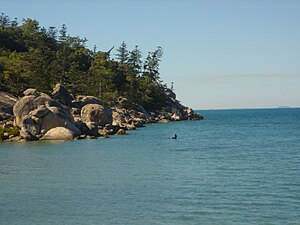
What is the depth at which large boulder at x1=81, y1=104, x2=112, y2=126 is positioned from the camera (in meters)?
68.5

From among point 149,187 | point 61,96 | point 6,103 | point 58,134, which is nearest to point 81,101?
point 61,96

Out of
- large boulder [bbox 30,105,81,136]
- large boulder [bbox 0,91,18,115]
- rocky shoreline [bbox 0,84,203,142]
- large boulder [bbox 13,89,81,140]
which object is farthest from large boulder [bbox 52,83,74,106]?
large boulder [bbox 30,105,81,136]

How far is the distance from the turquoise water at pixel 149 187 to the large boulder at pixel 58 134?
35.8ft

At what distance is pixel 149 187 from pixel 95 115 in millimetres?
44369

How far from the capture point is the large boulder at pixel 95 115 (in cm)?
6850

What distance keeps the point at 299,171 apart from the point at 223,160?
792 cm

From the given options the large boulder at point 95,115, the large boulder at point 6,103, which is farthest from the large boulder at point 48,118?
the large boulder at point 95,115

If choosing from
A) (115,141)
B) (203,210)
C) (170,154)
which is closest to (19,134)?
(115,141)

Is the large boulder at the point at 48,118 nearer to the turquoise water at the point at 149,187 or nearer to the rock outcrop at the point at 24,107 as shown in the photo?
the rock outcrop at the point at 24,107

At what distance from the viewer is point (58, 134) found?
2188 inches

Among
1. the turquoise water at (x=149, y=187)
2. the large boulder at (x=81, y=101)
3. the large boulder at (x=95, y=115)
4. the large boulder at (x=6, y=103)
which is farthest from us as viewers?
the large boulder at (x=81, y=101)

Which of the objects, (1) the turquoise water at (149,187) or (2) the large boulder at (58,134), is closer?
(1) the turquoise water at (149,187)

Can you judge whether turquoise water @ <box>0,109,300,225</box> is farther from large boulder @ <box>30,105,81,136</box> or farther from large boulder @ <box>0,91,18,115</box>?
large boulder @ <box>0,91,18,115</box>

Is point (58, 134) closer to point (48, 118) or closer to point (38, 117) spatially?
point (48, 118)
